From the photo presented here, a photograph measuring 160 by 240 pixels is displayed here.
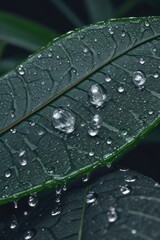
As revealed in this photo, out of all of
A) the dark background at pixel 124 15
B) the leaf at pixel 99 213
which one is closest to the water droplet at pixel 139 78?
the leaf at pixel 99 213

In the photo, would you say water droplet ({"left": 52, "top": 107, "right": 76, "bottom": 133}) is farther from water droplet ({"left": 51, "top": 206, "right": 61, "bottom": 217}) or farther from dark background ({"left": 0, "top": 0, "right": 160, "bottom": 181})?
dark background ({"left": 0, "top": 0, "right": 160, "bottom": 181})

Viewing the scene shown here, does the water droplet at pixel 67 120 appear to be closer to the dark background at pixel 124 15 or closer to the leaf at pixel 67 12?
the dark background at pixel 124 15

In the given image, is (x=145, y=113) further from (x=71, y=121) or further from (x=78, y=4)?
(x=78, y=4)

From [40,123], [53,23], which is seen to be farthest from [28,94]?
[53,23]

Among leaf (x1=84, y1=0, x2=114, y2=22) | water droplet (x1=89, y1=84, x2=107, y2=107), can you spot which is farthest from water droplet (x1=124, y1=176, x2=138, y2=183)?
leaf (x1=84, y1=0, x2=114, y2=22)

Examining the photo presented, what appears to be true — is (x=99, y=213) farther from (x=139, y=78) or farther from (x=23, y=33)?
(x=23, y=33)

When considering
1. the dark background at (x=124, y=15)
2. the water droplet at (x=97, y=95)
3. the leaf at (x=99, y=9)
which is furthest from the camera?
the leaf at (x=99, y=9)
